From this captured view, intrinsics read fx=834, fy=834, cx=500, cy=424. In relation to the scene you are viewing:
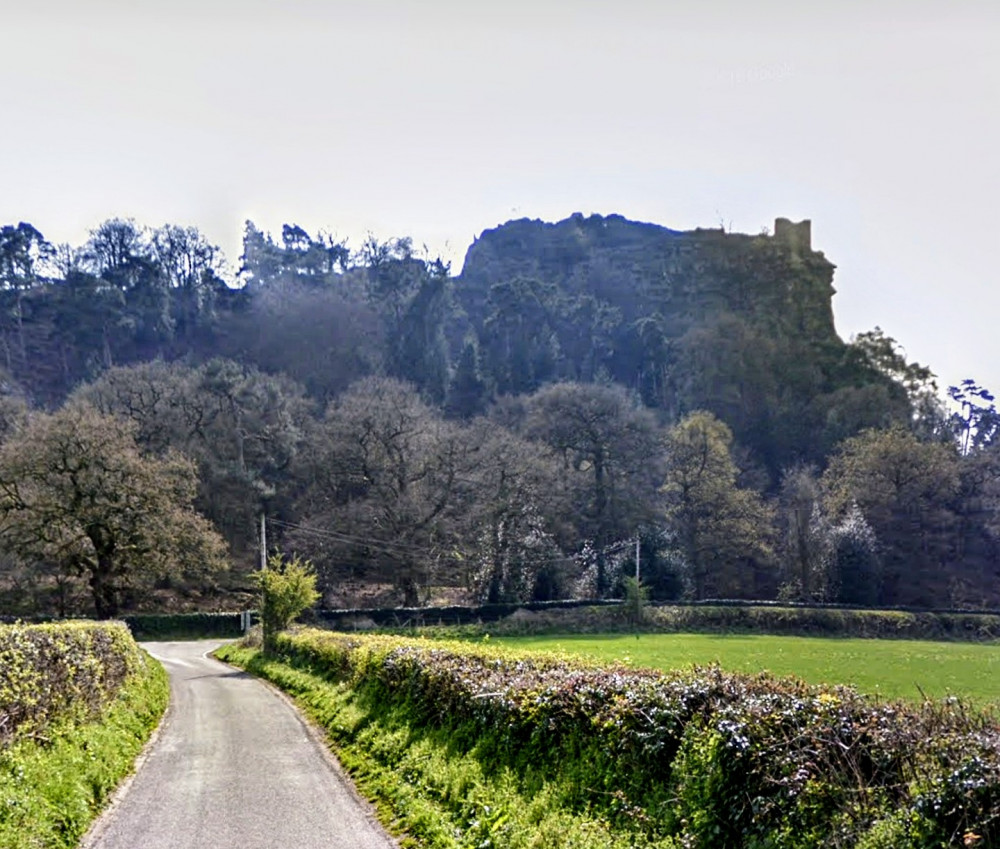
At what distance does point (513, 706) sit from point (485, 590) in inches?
2012

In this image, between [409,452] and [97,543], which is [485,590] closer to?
[409,452]

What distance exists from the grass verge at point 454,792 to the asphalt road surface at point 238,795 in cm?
37

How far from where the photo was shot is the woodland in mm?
53000

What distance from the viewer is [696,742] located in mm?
6652

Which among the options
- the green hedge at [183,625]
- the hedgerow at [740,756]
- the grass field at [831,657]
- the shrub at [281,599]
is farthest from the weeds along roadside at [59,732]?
the green hedge at [183,625]

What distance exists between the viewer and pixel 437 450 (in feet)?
197

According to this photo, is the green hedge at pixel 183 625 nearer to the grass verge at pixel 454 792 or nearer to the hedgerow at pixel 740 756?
the grass verge at pixel 454 792

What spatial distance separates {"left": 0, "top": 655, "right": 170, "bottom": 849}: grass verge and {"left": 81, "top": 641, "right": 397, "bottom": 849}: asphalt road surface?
27 cm

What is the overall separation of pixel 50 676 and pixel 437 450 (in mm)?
47947

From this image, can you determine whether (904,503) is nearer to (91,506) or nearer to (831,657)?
(831,657)

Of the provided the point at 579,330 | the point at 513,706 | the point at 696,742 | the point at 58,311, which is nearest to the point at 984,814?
the point at 696,742

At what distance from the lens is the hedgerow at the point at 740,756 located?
476 centimetres

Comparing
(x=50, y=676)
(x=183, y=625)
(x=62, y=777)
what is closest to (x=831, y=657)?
(x=50, y=676)

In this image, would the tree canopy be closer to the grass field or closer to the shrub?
the shrub
